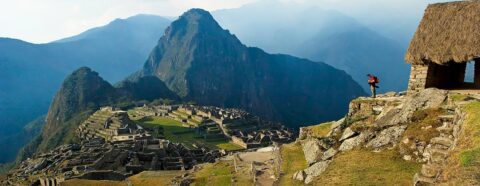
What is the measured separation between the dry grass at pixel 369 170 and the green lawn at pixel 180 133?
4020 cm

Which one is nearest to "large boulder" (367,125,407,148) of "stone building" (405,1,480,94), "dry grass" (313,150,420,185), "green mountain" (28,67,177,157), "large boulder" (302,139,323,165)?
"dry grass" (313,150,420,185)

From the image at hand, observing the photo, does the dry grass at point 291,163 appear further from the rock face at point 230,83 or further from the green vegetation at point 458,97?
the rock face at point 230,83

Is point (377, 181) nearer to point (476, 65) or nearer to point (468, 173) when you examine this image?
point (468, 173)

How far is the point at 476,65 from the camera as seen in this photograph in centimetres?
1748

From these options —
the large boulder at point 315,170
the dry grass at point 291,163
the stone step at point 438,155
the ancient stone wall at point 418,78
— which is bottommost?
the dry grass at point 291,163

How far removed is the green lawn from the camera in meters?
56.4

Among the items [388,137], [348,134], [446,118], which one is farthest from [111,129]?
[446,118]

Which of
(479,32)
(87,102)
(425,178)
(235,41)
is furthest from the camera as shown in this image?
(235,41)

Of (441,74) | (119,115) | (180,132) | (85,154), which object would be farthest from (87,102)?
(441,74)

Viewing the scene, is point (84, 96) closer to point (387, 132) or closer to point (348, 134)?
point (348, 134)

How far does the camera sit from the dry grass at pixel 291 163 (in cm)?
1463

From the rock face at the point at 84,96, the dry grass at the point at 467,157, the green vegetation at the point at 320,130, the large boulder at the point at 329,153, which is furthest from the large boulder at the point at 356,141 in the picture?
the rock face at the point at 84,96

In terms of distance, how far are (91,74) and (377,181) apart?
13018cm

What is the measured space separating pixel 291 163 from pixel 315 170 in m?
3.62
